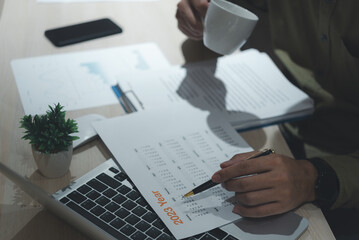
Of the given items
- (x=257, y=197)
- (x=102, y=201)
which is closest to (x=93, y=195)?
(x=102, y=201)

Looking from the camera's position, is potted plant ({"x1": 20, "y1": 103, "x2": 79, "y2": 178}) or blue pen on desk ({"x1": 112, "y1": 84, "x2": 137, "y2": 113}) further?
blue pen on desk ({"x1": 112, "y1": 84, "x2": 137, "y2": 113})

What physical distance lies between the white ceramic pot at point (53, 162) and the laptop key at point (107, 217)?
12 cm

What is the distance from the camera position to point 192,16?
1.07 m

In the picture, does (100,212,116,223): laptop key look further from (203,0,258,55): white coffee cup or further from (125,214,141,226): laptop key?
(203,0,258,55): white coffee cup

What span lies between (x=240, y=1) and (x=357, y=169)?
2.01 feet

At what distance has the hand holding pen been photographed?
68cm

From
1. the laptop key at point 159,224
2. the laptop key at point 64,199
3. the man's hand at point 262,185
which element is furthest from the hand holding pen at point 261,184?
the laptop key at point 64,199

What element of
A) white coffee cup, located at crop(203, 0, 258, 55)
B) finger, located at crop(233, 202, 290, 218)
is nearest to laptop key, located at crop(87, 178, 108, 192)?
finger, located at crop(233, 202, 290, 218)

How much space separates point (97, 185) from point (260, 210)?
260 mm

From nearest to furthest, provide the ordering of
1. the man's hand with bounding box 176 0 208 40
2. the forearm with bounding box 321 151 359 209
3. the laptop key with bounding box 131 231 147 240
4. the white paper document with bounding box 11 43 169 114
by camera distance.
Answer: the laptop key with bounding box 131 231 147 240
the forearm with bounding box 321 151 359 209
the white paper document with bounding box 11 43 169 114
the man's hand with bounding box 176 0 208 40

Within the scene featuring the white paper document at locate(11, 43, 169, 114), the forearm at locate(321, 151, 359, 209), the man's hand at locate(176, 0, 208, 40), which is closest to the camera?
the forearm at locate(321, 151, 359, 209)

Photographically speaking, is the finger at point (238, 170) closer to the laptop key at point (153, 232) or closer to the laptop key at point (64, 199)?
the laptop key at point (153, 232)

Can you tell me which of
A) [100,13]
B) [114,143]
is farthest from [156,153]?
[100,13]

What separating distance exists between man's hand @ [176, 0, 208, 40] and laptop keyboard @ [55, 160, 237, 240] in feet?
1.66
